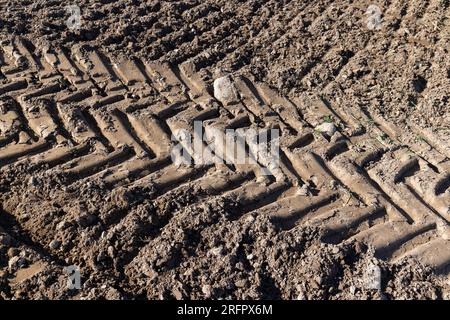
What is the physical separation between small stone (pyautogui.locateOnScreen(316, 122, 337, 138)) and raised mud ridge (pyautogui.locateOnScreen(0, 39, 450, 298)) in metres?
0.03

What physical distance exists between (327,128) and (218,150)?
1.09 meters

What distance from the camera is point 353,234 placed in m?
3.77

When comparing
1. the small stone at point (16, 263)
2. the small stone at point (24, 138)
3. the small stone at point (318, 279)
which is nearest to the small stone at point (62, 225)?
the small stone at point (16, 263)

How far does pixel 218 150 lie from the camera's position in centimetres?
439

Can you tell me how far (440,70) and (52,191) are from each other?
13.7ft

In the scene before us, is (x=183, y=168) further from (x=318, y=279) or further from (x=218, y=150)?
(x=318, y=279)

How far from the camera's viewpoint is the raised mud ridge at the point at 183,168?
3.76 m

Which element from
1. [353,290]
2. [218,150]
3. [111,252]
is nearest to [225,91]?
[218,150]

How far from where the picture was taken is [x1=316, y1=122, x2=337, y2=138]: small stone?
4613 millimetres

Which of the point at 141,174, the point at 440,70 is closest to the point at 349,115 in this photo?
the point at 440,70

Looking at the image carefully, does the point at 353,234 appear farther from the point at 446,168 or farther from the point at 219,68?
the point at 219,68

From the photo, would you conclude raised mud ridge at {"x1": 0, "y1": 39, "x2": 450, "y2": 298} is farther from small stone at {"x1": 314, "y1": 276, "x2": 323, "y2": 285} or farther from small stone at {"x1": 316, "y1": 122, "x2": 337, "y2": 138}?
small stone at {"x1": 314, "y1": 276, "x2": 323, "y2": 285}

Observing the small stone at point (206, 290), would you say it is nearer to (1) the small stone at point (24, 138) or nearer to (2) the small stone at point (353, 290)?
(2) the small stone at point (353, 290)

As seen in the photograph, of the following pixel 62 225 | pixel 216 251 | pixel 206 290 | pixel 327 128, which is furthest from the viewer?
pixel 327 128
